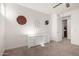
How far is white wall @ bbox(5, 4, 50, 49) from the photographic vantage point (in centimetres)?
311

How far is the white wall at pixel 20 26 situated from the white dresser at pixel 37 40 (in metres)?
0.33

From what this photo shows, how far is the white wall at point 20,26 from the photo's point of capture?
10.2ft

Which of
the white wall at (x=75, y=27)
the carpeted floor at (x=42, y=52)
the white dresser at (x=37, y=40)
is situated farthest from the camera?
the white wall at (x=75, y=27)

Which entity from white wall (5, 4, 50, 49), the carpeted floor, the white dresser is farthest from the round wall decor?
the carpeted floor

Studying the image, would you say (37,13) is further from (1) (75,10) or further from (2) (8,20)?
(1) (75,10)

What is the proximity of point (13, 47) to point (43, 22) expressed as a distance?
1.87 metres

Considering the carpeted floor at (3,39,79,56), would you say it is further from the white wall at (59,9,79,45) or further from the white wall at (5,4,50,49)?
the white wall at (59,9,79,45)

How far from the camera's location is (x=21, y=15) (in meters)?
3.45

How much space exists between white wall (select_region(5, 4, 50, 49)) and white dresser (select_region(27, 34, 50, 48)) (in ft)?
1.08

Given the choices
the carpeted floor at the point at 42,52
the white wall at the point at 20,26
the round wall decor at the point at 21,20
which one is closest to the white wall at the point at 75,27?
the carpeted floor at the point at 42,52

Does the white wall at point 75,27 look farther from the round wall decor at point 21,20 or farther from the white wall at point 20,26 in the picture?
the round wall decor at point 21,20

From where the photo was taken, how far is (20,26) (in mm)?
3434

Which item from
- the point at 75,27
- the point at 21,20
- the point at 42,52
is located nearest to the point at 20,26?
the point at 21,20

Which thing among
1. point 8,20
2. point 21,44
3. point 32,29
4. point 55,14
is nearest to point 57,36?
point 55,14
